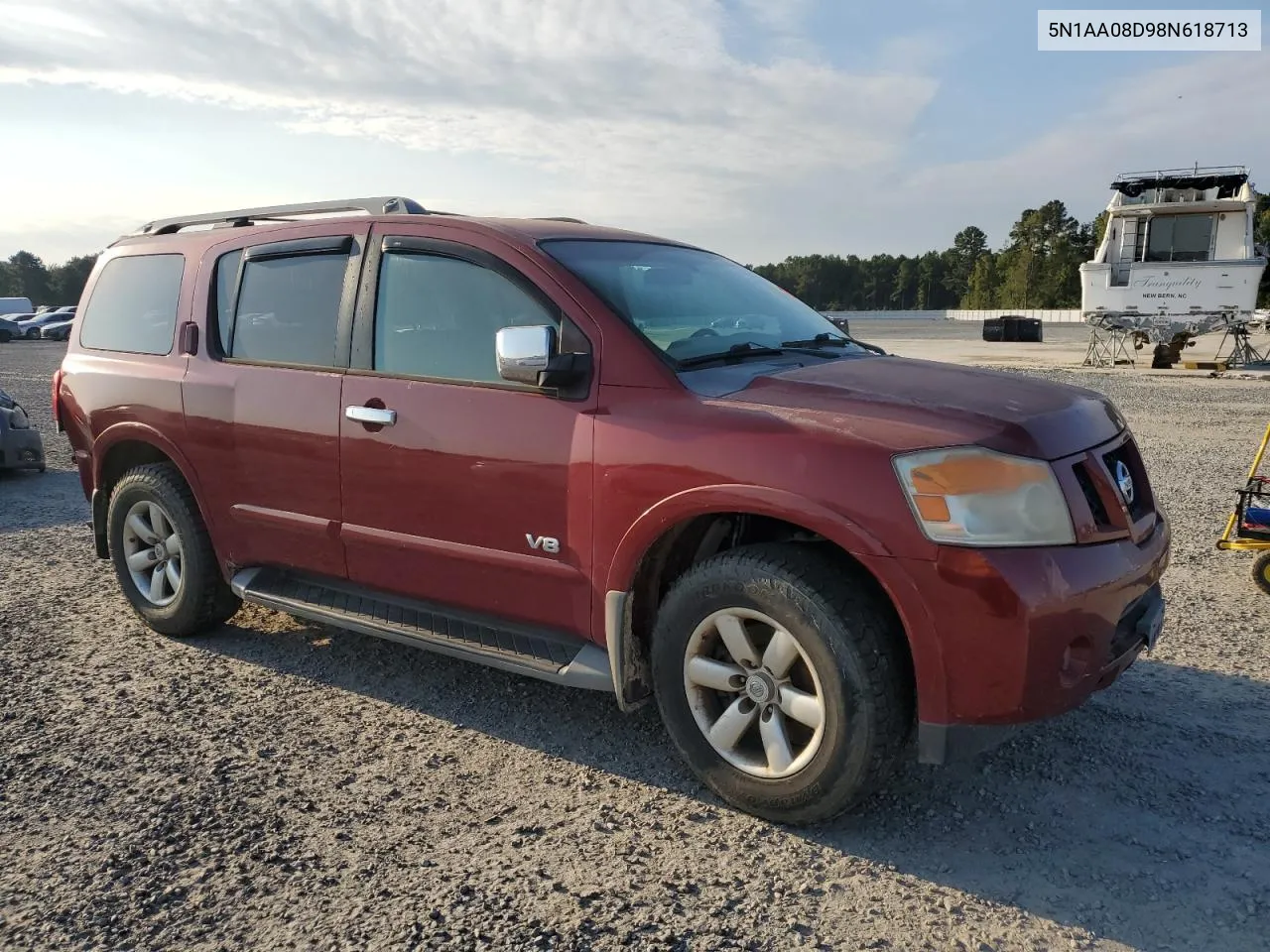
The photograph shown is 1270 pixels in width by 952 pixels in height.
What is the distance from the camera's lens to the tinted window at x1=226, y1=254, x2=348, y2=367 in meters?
3.91

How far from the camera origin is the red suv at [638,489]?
262 cm

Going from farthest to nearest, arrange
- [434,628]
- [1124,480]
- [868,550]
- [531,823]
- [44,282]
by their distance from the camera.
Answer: [44,282] < [434,628] < [1124,480] < [531,823] < [868,550]

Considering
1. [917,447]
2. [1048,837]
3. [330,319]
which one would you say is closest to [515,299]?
[330,319]

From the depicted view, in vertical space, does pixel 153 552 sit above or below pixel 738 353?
below

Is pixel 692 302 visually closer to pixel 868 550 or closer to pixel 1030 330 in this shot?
pixel 868 550

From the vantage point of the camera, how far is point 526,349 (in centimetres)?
307

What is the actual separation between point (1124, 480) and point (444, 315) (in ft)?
8.04

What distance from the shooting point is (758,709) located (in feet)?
9.61

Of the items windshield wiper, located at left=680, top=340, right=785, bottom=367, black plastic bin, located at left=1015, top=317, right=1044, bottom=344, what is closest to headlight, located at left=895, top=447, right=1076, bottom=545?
windshield wiper, located at left=680, top=340, right=785, bottom=367

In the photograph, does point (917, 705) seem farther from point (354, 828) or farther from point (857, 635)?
point (354, 828)

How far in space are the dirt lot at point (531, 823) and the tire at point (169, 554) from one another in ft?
0.71

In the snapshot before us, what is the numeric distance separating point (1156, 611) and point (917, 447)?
1.07 metres

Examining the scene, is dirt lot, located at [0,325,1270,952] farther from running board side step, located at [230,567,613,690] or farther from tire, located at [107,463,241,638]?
running board side step, located at [230,567,613,690]

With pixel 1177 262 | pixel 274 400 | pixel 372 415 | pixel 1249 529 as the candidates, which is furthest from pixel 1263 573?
pixel 1177 262
